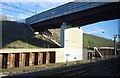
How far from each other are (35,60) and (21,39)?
66.3 feet

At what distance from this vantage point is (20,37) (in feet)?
230

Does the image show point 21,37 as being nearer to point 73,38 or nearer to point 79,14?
point 73,38

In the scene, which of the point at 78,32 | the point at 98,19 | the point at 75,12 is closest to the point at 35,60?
the point at 75,12

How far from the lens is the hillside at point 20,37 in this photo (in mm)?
63644

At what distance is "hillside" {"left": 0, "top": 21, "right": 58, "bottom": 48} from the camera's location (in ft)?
209

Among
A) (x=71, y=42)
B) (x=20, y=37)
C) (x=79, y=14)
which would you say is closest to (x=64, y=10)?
(x=79, y=14)

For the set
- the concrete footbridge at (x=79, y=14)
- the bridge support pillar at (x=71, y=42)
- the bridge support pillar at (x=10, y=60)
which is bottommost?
the bridge support pillar at (x=10, y=60)

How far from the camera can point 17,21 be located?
8125 centimetres

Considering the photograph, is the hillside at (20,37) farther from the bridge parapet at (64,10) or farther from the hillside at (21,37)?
the bridge parapet at (64,10)

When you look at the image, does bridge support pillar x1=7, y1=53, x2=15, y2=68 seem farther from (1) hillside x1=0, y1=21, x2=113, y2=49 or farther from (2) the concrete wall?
(2) the concrete wall

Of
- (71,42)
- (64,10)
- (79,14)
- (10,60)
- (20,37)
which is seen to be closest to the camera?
(10,60)

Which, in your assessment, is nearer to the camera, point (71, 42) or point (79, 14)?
point (79, 14)

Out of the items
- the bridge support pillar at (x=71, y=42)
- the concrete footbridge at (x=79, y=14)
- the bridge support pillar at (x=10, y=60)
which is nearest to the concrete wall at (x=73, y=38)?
the bridge support pillar at (x=71, y=42)

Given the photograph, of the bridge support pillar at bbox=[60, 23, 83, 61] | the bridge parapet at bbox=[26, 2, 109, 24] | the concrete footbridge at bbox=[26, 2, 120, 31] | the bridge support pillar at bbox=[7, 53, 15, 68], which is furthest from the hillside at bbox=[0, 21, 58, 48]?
the bridge support pillar at bbox=[7, 53, 15, 68]
